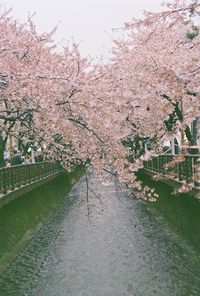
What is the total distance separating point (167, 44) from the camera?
37469 millimetres

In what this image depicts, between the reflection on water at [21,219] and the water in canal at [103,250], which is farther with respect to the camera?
the reflection on water at [21,219]

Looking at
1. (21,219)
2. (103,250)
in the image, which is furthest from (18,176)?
(103,250)

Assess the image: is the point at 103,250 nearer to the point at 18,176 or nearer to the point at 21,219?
the point at 21,219

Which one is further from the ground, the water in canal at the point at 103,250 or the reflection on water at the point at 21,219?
the reflection on water at the point at 21,219

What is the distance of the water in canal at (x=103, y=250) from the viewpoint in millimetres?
12414

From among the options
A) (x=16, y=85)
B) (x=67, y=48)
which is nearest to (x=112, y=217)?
(x=67, y=48)

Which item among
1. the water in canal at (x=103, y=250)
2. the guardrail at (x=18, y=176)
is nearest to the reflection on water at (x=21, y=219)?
the water in canal at (x=103, y=250)

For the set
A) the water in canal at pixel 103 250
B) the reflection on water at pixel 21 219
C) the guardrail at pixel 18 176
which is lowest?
the water in canal at pixel 103 250

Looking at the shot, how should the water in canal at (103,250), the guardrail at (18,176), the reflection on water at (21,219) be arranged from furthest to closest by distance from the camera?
the guardrail at (18,176) → the reflection on water at (21,219) → the water in canal at (103,250)

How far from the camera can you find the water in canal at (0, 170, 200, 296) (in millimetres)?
12414

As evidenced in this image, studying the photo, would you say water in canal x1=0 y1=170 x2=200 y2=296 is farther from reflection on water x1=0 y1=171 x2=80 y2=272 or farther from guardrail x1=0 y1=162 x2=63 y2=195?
guardrail x1=0 y1=162 x2=63 y2=195

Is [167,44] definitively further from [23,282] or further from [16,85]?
[23,282]

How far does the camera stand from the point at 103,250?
1675 centimetres

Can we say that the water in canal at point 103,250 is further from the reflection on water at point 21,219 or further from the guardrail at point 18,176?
the guardrail at point 18,176
